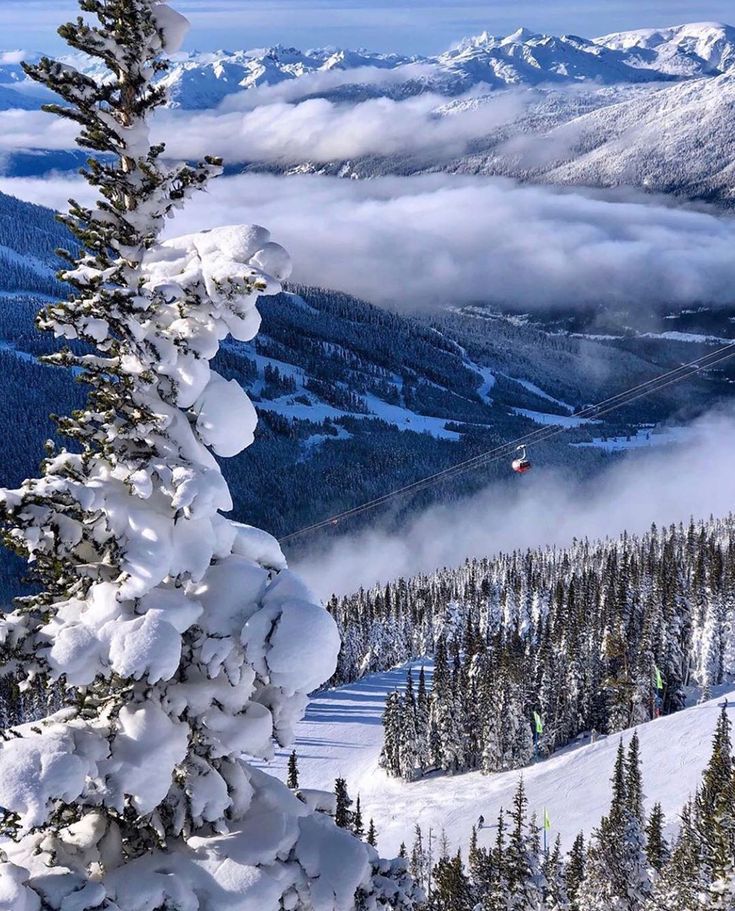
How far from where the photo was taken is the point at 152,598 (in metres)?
9.23

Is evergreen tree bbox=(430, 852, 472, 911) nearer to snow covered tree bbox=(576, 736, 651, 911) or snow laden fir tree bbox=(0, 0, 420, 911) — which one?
snow covered tree bbox=(576, 736, 651, 911)

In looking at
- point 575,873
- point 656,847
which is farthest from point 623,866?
point 575,873

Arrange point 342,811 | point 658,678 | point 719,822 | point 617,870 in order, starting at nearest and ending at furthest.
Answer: point 342,811 < point 719,822 < point 617,870 < point 658,678

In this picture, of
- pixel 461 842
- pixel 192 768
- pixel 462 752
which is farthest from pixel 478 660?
pixel 192 768

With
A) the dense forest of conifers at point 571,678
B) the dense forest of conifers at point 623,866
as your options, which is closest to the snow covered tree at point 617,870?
the dense forest of conifers at point 623,866

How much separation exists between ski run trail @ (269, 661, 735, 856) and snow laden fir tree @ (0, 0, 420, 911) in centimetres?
6571

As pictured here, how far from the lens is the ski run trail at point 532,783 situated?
7588cm

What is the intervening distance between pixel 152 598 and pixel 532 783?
276ft

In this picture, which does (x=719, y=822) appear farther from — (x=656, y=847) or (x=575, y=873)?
(x=575, y=873)

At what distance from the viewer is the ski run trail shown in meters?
75.9

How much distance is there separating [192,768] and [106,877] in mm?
1296

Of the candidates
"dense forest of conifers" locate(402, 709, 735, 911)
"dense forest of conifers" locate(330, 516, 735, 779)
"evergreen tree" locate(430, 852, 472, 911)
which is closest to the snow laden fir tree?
"dense forest of conifers" locate(402, 709, 735, 911)

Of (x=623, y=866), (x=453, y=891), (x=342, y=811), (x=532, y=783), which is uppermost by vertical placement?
(x=342, y=811)

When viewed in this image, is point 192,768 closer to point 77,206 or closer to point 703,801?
point 77,206
